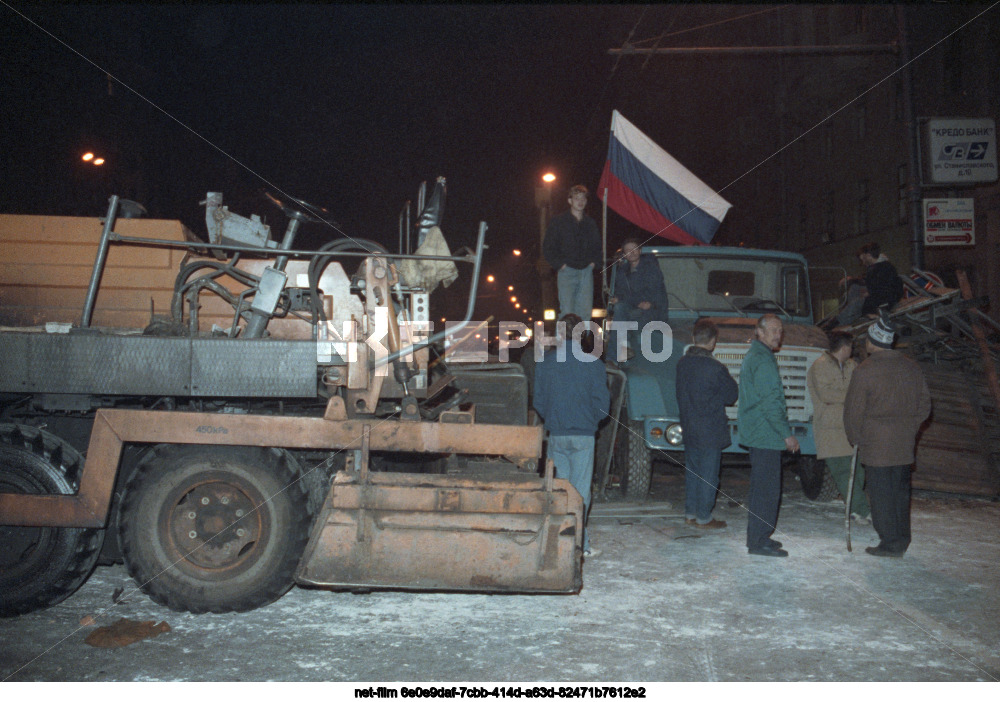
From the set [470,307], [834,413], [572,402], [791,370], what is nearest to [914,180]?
[791,370]

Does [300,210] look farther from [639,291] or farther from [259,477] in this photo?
[639,291]

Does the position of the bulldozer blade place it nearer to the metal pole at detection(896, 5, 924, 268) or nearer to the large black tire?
the large black tire

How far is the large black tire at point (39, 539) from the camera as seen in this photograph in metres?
4.24

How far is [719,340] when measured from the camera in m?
7.61

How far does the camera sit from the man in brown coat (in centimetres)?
582

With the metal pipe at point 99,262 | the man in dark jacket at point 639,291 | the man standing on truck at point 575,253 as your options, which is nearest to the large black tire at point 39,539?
the metal pipe at point 99,262

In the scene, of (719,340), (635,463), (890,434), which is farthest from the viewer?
(719,340)

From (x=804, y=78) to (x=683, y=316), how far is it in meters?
26.9

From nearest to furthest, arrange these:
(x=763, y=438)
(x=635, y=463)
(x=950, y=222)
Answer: (x=763, y=438) → (x=635, y=463) → (x=950, y=222)

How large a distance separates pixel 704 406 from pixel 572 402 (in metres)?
1.42

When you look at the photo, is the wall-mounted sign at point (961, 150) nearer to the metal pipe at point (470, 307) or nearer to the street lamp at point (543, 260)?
the street lamp at point (543, 260)

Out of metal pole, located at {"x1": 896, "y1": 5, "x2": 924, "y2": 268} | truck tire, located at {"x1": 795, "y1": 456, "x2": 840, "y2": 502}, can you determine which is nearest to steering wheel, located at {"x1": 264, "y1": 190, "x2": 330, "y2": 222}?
truck tire, located at {"x1": 795, "y1": 456, "x2": 840, "y2": 502}

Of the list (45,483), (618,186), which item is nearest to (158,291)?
(45,483)

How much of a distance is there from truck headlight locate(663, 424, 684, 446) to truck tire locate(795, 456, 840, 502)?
1.93 metres
